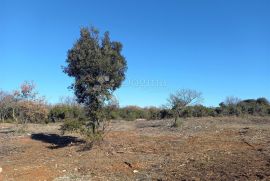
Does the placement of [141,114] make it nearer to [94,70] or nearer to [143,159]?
[94,70]

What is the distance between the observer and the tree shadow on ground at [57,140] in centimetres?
1942

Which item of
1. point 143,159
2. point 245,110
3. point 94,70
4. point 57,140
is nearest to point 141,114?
point 245,110

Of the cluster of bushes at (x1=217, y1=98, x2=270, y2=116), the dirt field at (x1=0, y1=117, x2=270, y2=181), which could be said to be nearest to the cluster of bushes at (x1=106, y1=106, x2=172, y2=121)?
the cluster of bushes at (x1=217, y1=98, x2=270, y2=116)

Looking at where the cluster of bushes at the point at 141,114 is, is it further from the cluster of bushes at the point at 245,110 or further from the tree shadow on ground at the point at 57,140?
the tree shadow on ground at the point at 57,140

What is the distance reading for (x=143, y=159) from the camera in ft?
→ 45.5

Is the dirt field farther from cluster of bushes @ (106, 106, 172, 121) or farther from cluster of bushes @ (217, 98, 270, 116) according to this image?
cluster of bushes @ (106, 106, 172, 121)

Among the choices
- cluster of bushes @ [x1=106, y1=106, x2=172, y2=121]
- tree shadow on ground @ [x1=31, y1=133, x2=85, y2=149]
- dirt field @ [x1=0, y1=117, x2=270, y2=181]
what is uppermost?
cluster of bushes @ [x1=106, y1=106, x2=172, y2=121]

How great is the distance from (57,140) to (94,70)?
4807 millimetres

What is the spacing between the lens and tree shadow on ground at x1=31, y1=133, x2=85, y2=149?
19422 millimetres

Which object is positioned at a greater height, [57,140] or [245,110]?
[245,110]

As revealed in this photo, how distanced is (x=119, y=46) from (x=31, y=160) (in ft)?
24.1

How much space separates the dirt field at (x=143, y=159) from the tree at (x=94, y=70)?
192 cm

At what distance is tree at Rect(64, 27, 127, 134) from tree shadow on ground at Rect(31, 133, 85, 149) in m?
1.51

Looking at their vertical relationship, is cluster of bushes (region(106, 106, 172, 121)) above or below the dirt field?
above
